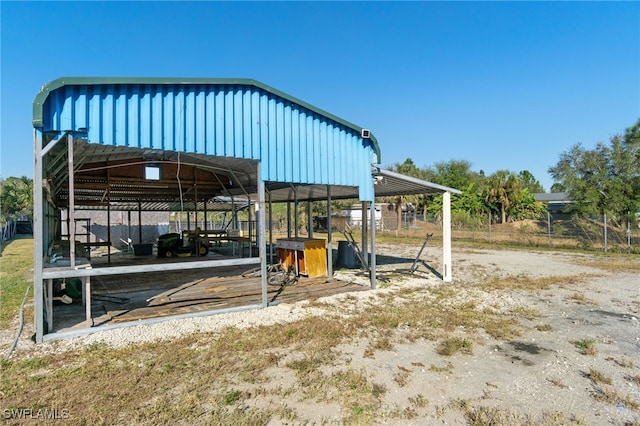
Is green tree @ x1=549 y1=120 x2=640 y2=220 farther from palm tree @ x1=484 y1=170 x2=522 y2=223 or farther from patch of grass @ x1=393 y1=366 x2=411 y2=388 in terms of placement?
patch of grass @ x1=393 y1=366 x2=411 y2=388

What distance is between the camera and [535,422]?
2.94 meters

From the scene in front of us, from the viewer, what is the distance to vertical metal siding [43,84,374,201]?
540 centimetres

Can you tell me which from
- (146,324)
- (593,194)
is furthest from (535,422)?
(593,194)

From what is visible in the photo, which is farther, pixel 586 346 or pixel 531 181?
pixel 531 181

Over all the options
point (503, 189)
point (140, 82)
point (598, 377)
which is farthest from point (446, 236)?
point (503, 189)

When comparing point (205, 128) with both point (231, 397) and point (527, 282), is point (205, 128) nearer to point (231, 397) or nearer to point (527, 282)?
point (231, 397)

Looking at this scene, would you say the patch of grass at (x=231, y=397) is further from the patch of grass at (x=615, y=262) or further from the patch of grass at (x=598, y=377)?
the patch of grass at (x=615, y=262)

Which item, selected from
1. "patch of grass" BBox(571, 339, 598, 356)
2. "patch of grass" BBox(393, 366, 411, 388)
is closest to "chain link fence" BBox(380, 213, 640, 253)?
"patch of grass" BBox(571, 339, 598, 356)

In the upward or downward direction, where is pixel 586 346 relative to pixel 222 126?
downward

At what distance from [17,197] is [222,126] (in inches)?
1754

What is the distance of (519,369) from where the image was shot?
13.2 feet

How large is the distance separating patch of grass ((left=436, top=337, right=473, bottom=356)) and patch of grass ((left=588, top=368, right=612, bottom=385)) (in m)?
1.19

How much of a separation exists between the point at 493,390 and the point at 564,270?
387 inches

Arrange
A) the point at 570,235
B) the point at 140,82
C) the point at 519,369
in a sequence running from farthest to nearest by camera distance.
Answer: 1. the point at 570,235
2. the point at 140,82
3. the point at 519,369
